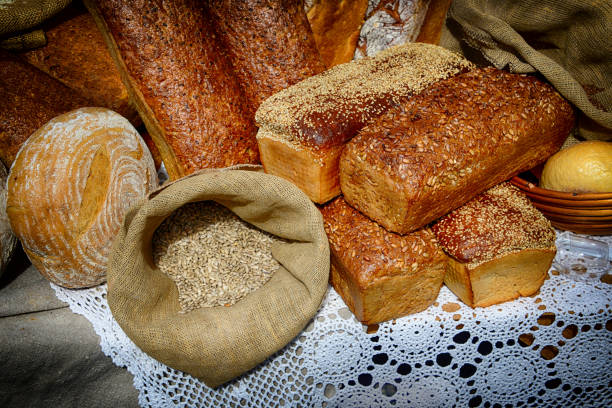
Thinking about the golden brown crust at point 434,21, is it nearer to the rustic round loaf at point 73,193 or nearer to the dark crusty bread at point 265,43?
the dark crusty bread at point 265,43

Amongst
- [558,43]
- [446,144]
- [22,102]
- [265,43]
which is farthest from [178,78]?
[558,43]

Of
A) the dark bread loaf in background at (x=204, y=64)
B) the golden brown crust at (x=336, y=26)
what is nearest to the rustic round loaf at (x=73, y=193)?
the dark bread loaf in background at (x=204, y=64)

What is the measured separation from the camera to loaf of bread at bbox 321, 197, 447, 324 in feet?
3.32

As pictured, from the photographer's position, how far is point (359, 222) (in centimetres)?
113

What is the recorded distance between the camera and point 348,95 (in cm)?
118

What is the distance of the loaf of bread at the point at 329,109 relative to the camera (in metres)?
1.10

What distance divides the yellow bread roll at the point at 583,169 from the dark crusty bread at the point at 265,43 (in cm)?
93

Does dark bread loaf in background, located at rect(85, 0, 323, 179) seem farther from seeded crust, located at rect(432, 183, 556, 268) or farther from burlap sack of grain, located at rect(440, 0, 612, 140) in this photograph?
seeded crust, located at rect(432, 183, 556, 268)

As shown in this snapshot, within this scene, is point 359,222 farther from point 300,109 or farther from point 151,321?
point 151,321

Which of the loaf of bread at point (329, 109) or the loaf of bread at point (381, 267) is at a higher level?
the loaf of bread at point (329, 109)

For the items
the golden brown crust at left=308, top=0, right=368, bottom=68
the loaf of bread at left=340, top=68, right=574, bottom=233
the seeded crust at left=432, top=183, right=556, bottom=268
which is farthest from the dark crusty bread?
the seeded crust at left=432, top=183, right=556, bottom=268

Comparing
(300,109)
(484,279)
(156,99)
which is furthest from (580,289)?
(156,99)

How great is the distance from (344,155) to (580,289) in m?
0.84

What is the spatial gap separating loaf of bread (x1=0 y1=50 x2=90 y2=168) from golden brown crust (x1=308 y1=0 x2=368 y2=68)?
3.30 feet
